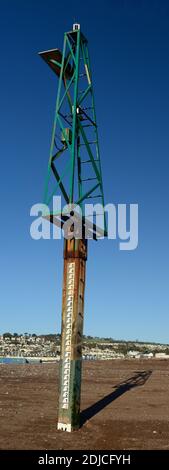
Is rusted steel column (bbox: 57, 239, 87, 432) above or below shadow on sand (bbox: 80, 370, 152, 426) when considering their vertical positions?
above

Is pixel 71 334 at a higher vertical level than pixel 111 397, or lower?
higher

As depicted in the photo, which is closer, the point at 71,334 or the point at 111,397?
the point at 71,334

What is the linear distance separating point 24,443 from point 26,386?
21170 millimetres

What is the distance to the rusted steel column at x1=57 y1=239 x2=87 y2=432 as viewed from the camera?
59.9 ft

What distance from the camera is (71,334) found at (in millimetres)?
18625

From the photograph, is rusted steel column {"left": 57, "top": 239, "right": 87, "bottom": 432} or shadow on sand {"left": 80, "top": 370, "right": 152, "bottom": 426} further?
shadow on sand {"left": 80, "top": 370, "right": 152, "bottom": 426}

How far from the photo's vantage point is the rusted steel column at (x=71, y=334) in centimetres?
1825

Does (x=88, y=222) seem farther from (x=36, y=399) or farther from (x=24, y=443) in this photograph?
(x=36, y=399)

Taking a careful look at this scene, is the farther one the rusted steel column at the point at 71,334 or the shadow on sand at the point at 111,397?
the shadow on sand at the point at 111,397

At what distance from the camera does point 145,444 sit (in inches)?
633

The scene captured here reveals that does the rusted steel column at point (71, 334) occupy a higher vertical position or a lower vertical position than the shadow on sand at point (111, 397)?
higher
